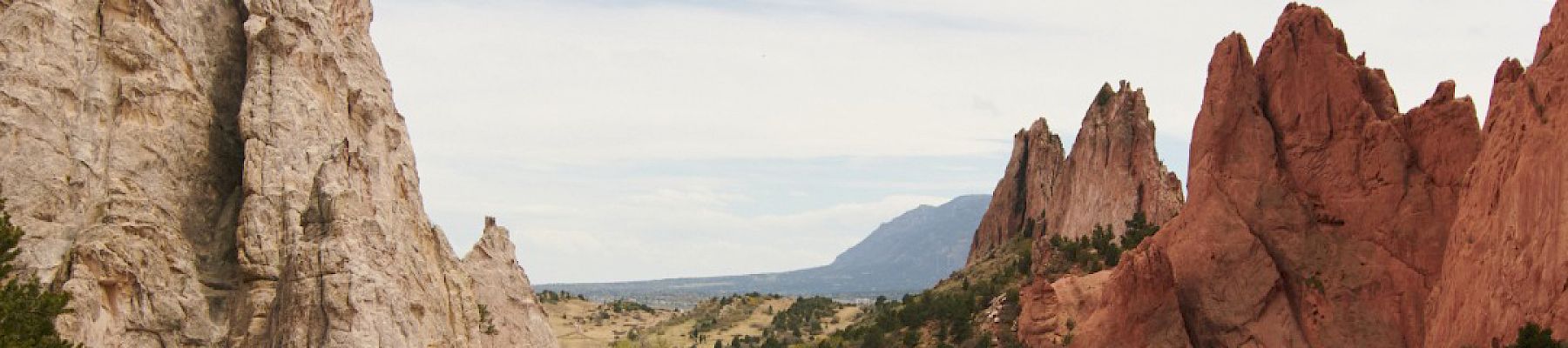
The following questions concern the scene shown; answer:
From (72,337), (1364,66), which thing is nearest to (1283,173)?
(1364,66)

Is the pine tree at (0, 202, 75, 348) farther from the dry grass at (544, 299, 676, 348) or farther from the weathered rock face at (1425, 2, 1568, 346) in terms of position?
the dry grass at (544, 299, 676, 348)

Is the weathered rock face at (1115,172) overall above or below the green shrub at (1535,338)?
above

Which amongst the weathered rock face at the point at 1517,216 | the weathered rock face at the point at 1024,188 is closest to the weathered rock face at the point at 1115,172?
the weathered rock face at the point at 1024,188

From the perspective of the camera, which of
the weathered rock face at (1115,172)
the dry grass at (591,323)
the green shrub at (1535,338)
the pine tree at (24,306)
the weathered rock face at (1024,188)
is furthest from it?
the dry grass at (591,323)

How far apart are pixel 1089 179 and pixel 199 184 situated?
253ft

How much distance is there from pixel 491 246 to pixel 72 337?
23.8 m

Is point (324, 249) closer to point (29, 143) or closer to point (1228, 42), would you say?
point (29, 143)

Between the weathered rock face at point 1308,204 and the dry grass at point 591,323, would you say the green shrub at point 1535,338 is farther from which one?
the dry grass at point 591,323

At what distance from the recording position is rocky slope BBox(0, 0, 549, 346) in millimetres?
25969

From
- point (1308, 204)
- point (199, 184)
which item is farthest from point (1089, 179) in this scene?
point (199, 184)

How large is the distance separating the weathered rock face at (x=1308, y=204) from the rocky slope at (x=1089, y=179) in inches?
1059

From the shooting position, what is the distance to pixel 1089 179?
9738 centimetres

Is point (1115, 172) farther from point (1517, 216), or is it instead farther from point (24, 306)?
point (24, 306)

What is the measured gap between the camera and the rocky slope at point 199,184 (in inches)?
1022
